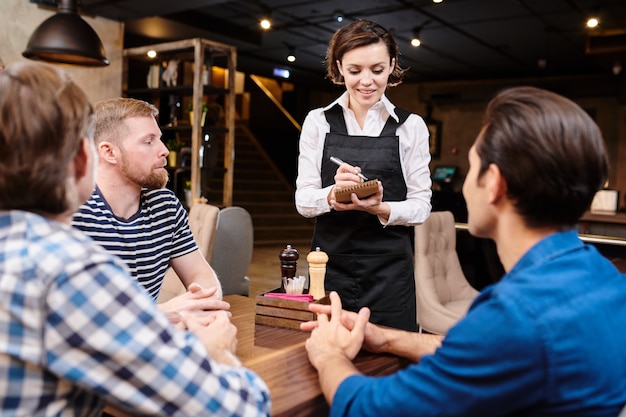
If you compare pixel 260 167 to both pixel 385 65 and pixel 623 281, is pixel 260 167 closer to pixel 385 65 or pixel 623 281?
pixel 385 65

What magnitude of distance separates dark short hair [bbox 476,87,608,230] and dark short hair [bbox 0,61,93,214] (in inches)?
26.8

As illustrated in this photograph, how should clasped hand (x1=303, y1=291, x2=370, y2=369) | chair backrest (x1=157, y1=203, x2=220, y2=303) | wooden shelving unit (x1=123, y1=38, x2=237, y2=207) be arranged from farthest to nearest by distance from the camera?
1. wooden shelving unit (x1=123, y1=38, x2=237, y2=207)
2. chair backrest (x1=157, y1=203, x2=220, y2=303)
3. clasped hand (x1=303, y1=291, x2=370, y2=369)

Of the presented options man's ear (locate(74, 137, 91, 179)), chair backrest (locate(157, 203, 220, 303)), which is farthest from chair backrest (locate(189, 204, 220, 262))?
man's ear (locate(74, 137, 91, 179))

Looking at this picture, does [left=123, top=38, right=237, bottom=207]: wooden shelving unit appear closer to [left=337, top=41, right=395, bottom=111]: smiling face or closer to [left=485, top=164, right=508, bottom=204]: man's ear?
[left=337, top=41, right=395, bottom=111]: smiling face

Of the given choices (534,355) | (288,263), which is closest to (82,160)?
(534,355)

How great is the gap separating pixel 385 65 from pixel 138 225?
1.07m

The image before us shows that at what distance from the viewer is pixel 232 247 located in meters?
4.04

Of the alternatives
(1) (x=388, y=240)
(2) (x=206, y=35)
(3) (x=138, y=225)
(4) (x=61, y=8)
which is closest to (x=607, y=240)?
(1) (x=388, y=240)

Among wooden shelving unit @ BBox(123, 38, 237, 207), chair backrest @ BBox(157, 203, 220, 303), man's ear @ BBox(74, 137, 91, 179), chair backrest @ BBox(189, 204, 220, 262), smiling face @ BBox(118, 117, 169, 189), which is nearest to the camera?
man's ear @ BBox(74, 137, 91, 179)

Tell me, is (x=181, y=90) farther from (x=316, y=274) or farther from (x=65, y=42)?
(x=316, y=274)

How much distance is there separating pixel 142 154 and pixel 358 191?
735mm

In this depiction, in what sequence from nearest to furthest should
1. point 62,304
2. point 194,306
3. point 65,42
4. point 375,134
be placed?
1. point 62,304
2. point 194,306
3. point 375,134
4. point 65,42

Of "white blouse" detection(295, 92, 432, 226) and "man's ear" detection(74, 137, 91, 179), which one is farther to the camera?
"white blouse" detection(295, 92, 432, 226)

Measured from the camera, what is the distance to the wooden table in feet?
3.51
